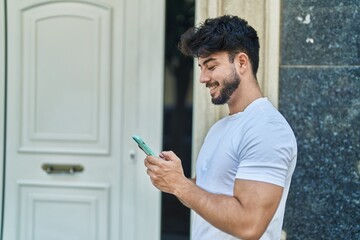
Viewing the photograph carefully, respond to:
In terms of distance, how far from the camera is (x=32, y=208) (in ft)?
11.5

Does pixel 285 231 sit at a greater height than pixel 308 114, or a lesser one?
lesser

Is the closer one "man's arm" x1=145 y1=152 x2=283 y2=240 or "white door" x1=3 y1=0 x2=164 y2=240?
"man's arm" x1=145 y1=152 x2=283 y2=240

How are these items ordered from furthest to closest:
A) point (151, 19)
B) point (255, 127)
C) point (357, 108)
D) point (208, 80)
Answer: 1. point (151, 19)
2. point (357, 108)
3. point (208, 80)
4. point (255, 127)

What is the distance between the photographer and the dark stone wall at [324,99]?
9.77 ft

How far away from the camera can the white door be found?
3.37m

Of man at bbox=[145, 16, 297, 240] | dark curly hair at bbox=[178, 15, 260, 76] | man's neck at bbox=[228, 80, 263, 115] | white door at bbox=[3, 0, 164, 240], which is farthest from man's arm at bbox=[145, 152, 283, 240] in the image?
white door at bbox=[3, 0, 164, 240]

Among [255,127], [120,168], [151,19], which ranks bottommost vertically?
[120,168]

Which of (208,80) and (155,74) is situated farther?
(155,74)

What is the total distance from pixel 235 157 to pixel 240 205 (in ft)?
0.61

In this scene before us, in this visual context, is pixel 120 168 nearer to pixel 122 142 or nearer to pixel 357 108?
pixel 122 142

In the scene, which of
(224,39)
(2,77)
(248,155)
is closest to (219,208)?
(248,155)

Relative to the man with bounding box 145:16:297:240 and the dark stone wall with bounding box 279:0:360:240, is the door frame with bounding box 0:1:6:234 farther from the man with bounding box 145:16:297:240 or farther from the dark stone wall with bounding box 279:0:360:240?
the man with bounding box 145:16:297:240

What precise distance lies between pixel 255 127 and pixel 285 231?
5.00 ft

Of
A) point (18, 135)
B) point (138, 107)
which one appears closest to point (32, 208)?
point (18, 135)
